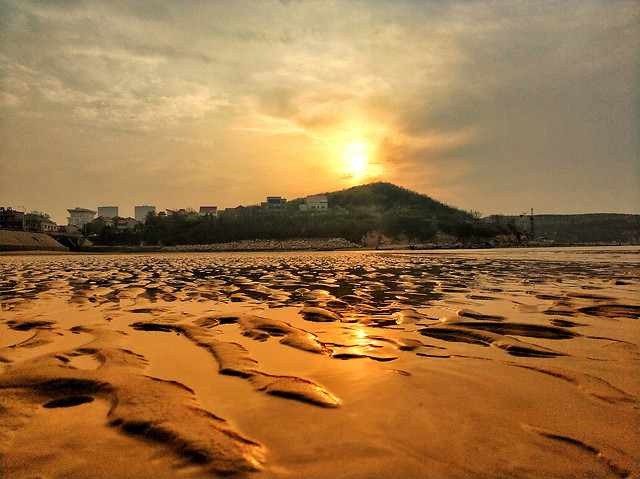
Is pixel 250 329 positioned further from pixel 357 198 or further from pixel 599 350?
pixel 357 198

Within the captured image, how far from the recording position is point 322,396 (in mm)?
1904

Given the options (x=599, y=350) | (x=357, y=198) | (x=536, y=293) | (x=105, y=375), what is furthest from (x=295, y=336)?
(x=357, y=198)

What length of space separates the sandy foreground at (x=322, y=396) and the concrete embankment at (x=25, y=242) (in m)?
52.3

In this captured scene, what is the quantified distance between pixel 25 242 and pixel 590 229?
5552 inches

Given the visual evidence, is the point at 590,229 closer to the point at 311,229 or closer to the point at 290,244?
the point at 311,229

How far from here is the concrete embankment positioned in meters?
43.2

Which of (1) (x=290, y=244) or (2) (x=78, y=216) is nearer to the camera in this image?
(1) (x=290, y=244)

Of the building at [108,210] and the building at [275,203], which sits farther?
the building at [108,210]

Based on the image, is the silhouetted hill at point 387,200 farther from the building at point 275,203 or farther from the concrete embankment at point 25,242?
the concrete embankment at point 25,242

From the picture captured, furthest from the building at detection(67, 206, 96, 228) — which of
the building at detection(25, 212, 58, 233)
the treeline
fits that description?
the treeline

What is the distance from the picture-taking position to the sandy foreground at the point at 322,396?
4.32ft

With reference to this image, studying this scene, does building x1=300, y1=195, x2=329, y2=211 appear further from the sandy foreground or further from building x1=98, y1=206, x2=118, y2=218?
building x1=98, y1=206, x2=118, y2=218

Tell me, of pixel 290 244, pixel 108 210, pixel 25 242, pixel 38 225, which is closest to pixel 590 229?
pixel 290 244

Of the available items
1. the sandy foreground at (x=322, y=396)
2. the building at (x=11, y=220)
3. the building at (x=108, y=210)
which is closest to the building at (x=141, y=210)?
the building at (x=108, y=210)
